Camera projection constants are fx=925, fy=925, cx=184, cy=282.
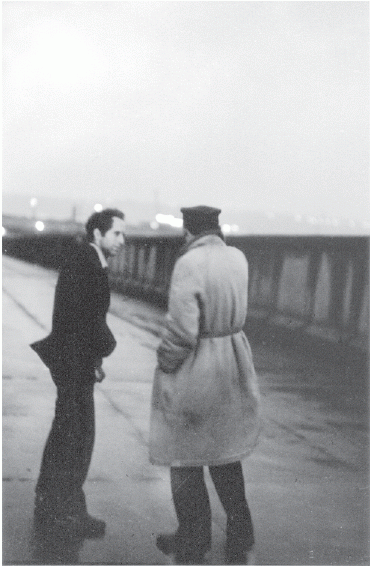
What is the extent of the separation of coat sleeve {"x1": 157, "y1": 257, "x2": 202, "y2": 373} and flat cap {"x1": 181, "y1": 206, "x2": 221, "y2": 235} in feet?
0.69

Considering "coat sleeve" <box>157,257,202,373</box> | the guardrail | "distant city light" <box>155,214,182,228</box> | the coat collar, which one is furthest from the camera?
the guardrail

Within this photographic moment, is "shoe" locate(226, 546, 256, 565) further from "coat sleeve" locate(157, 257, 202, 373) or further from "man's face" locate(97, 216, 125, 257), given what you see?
"man's face" locate(97, 216, 125, 257)

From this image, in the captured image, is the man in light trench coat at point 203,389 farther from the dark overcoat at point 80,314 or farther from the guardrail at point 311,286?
the guardrail at point 311,286

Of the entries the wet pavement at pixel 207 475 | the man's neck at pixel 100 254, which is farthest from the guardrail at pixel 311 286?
the man's neck at pixel 100 254

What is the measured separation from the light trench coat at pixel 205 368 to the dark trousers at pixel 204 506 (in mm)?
100

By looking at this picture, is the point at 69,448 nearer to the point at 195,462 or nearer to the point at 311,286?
the point at 195,462

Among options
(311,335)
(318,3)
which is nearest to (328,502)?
(318,3)

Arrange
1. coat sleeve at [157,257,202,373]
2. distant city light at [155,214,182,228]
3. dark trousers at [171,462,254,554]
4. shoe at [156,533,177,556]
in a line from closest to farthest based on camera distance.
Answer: coat sleeve at [157,257,202,373] < dark trousers at [171,462,254,554] < shoe at [156,533,177,556] < distant city light at [155,214,182,228]

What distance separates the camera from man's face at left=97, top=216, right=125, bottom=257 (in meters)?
4.73

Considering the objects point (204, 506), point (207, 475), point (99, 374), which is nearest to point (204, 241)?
point (99, 374)

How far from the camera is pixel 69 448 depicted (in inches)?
192

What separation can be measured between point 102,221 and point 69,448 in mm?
1210

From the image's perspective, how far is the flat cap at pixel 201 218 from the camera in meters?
4.42

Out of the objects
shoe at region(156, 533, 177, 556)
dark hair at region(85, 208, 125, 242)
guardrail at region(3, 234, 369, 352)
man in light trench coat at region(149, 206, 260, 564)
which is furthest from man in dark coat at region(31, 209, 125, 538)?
guardrail at region(3, 234, 369, 352)
